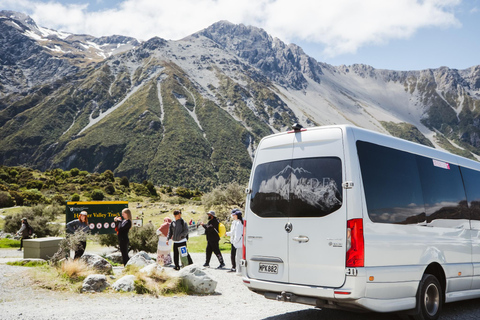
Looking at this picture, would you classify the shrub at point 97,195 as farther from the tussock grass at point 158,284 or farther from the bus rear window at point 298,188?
the bus rear window at point 298,188

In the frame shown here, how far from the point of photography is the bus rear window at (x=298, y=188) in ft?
18.6

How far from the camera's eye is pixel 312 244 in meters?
5.65

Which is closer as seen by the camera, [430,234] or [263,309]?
[430,234]

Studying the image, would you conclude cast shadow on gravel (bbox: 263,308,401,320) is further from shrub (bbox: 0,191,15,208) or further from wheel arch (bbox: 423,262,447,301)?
shrub (bbox: 0,191,15,208)

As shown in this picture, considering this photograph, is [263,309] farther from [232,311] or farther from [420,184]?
[420,184]

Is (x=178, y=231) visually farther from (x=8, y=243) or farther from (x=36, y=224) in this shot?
(x=36, y=224)

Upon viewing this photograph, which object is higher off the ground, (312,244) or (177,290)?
(312,244)

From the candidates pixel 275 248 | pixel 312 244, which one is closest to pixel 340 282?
pixel 312 244

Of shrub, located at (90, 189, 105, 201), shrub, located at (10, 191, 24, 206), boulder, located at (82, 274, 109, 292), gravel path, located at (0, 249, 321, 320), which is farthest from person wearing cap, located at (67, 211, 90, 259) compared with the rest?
shrub, located at (90, 189, 105, 201)

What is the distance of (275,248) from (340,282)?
1185mm

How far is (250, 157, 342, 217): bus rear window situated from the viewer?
5660 mm

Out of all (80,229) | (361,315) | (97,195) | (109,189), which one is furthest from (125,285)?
(109,189)

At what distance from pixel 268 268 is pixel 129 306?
3125 millimetres

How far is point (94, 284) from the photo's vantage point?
881 cm
